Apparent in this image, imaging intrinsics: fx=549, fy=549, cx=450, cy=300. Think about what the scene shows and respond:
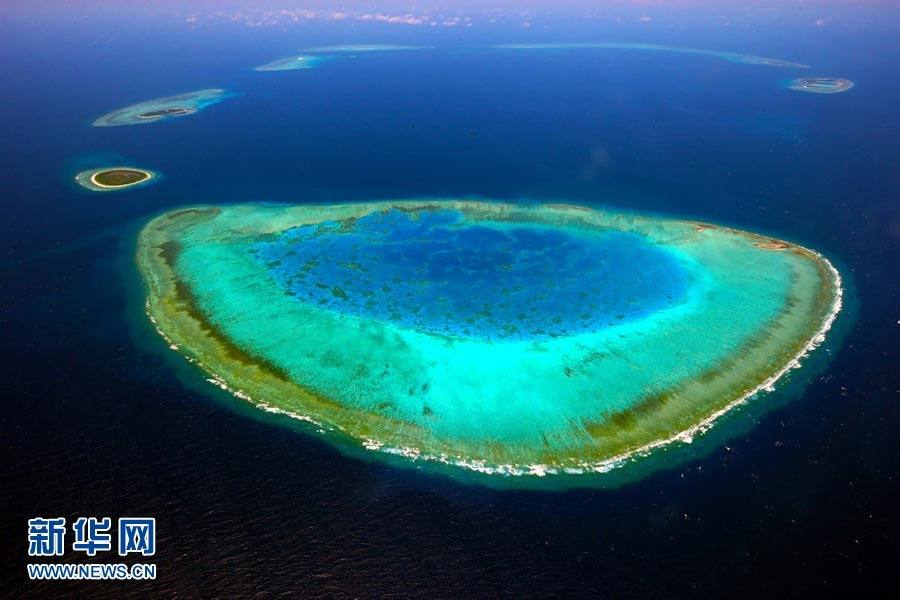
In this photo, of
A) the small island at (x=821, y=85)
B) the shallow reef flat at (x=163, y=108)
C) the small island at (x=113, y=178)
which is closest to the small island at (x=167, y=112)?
the shallow reef flat at (x=163, y=108)

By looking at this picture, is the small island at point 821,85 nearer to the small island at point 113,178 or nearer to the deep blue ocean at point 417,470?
the deep blue ocean at point 417,470

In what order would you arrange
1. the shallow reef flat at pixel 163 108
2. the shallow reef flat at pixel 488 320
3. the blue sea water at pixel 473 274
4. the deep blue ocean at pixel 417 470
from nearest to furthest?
the deep blue ocean at pixel 417 470 < the shallow reef flat at pixel 488 320 < the blue sea water at pixel 473 274 < the shallow reef flat at pixel 163 108

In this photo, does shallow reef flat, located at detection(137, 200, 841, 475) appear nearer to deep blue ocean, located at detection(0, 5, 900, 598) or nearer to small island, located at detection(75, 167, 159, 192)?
deep blue ocean, located at detection(0, 5, 900, 598)

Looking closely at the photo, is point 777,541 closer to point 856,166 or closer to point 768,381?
point 768,381

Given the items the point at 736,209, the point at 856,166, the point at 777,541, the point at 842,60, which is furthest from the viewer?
the point at 842,60

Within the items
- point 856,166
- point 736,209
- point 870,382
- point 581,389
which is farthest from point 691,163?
point 581,389

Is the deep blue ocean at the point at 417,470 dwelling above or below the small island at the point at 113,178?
below

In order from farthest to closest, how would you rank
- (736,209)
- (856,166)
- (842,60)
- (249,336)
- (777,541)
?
(842,60) < (856,166) < (736,209) < (249,336) < (777,541)
